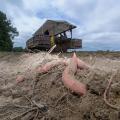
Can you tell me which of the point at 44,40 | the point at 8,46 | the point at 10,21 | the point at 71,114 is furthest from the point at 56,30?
the point at 71,114

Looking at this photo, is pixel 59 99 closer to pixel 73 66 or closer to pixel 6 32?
pixel 73 66

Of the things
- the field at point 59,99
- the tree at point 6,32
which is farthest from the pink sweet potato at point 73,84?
the tree at point 6,32

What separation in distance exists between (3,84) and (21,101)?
244 cm

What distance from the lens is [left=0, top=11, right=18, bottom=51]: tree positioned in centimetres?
3734

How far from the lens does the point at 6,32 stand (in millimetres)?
39094

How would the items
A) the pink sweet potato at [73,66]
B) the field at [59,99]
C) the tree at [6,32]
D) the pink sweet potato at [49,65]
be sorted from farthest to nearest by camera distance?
the tree at [6,32] < the pink sweet potato at [49,65] < the pink sweet potato at [73,66] < the field at [59,99]

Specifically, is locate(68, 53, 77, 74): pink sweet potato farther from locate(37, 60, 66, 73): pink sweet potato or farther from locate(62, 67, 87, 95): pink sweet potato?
locate(37, 60, 66, 73): pink sweet potato

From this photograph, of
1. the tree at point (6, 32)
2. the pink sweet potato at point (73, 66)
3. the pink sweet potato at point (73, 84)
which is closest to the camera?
the pink sweet potato at point (73, 84)

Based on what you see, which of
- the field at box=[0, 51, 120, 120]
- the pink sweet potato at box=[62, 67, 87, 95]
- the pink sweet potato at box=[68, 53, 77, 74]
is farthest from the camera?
the pink sweet potato at box=[68, 53, 77, 74]

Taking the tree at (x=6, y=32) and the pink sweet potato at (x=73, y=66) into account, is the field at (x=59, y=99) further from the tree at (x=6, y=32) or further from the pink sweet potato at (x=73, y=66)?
the tree at (x=6, y=32)

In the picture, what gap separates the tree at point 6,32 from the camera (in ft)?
123

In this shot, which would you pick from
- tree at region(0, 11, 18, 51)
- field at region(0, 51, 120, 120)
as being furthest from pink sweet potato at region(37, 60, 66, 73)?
tree at region(0, 11, 18, 51)

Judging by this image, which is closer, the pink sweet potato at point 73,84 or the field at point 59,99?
the field at point 59,99

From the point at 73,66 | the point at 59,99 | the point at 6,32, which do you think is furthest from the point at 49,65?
the point at 6,32
